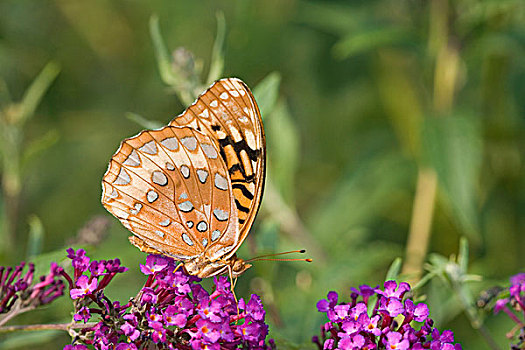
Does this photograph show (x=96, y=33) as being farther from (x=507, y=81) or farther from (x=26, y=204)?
(x=507, y=81)

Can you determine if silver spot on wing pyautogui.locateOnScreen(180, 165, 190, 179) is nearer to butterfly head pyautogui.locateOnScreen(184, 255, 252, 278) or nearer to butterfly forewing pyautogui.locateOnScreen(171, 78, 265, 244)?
butterfly forewing pyautogui.locateOnScreen(171, 78, 265, 244)

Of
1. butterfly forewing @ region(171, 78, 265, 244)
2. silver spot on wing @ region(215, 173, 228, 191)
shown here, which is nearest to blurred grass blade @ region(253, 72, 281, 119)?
butterfly forewing @ region(171, 78, 265, 244)

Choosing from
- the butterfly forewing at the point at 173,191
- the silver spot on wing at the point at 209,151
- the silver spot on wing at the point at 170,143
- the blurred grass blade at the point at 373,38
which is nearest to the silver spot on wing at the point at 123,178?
the butterfly forewing at the point at 173,191

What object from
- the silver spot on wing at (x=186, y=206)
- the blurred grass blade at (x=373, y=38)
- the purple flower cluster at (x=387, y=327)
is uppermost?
the blurred grass blade at (x=373, y=38)

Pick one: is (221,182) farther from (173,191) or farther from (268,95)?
(268,95)

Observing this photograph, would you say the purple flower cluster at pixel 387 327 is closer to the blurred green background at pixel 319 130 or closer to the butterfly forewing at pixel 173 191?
the blurred green background at pixel 319 130

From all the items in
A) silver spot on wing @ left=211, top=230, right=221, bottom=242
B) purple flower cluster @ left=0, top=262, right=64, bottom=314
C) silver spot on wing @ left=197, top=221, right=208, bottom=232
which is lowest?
purple flower cluster @ left=0, top=262, right=64, bottom=314

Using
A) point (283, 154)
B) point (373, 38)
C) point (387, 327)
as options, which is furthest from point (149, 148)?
point (373, 38)
